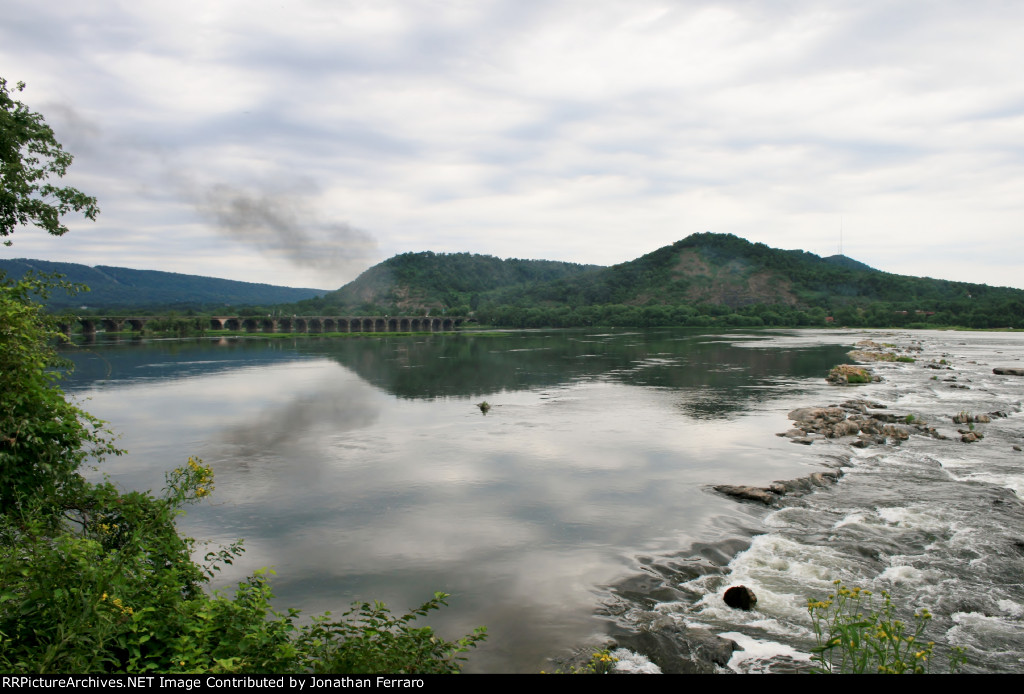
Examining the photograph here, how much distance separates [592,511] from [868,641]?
9.86m

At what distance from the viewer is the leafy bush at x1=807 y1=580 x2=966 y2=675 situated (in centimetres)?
613

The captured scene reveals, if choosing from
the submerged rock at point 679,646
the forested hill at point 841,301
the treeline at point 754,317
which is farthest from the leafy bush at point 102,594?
the forested hill at point 841,301

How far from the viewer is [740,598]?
10266 mm

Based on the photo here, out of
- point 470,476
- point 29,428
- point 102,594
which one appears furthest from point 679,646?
point 470,476

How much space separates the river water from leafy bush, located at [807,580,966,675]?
56 centimetres

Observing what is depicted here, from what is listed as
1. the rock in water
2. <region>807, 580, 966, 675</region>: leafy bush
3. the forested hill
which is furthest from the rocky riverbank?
the forested hill

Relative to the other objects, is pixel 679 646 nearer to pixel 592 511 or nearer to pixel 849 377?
pixel 592 511

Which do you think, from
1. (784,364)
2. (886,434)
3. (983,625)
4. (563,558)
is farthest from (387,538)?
(784,364)

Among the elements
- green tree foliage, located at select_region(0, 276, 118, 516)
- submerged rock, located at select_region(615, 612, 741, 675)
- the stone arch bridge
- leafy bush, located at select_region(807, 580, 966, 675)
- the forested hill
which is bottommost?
submerged rock, located at select_region(615, 612, 741, 675)

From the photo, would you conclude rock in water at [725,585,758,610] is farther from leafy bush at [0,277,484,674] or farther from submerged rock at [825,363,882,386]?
submerged rock at [825,363,882,386]

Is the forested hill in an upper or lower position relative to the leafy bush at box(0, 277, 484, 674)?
upper

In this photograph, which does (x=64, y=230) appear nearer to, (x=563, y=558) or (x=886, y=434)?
(x=563, y=558)

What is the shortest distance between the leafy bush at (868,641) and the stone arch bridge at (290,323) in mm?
133496
